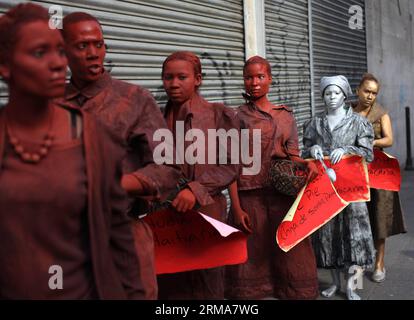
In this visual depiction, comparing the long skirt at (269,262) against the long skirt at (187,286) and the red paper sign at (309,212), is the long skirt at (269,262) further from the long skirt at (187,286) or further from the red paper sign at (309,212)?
the long skirt at (187,286)

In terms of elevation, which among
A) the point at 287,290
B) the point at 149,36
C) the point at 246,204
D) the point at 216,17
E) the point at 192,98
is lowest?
the point at 287,290

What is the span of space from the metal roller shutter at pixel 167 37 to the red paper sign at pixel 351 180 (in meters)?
1.56

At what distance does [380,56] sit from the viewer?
14.4m

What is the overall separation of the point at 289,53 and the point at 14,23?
24.2 ft

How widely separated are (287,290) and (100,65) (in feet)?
9.74

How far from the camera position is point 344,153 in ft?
16.0

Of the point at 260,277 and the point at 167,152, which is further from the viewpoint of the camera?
the point at 260,277

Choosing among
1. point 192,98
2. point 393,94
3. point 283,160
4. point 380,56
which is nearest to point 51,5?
point 192,98

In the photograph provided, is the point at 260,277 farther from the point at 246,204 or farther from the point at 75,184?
the point at 75,184

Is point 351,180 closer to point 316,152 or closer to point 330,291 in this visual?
point 316,152

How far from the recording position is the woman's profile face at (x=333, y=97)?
491 centimetres

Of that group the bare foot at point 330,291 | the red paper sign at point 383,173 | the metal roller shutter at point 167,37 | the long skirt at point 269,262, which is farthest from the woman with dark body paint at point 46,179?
the red paper sign at point 383,173

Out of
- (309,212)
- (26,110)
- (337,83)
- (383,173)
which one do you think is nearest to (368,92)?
(383,173)

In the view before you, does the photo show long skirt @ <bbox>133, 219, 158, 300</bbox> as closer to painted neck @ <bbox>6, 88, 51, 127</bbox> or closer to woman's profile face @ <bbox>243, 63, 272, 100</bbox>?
painted neck @ <bbox>6, 88, 51, 127</bbox>
